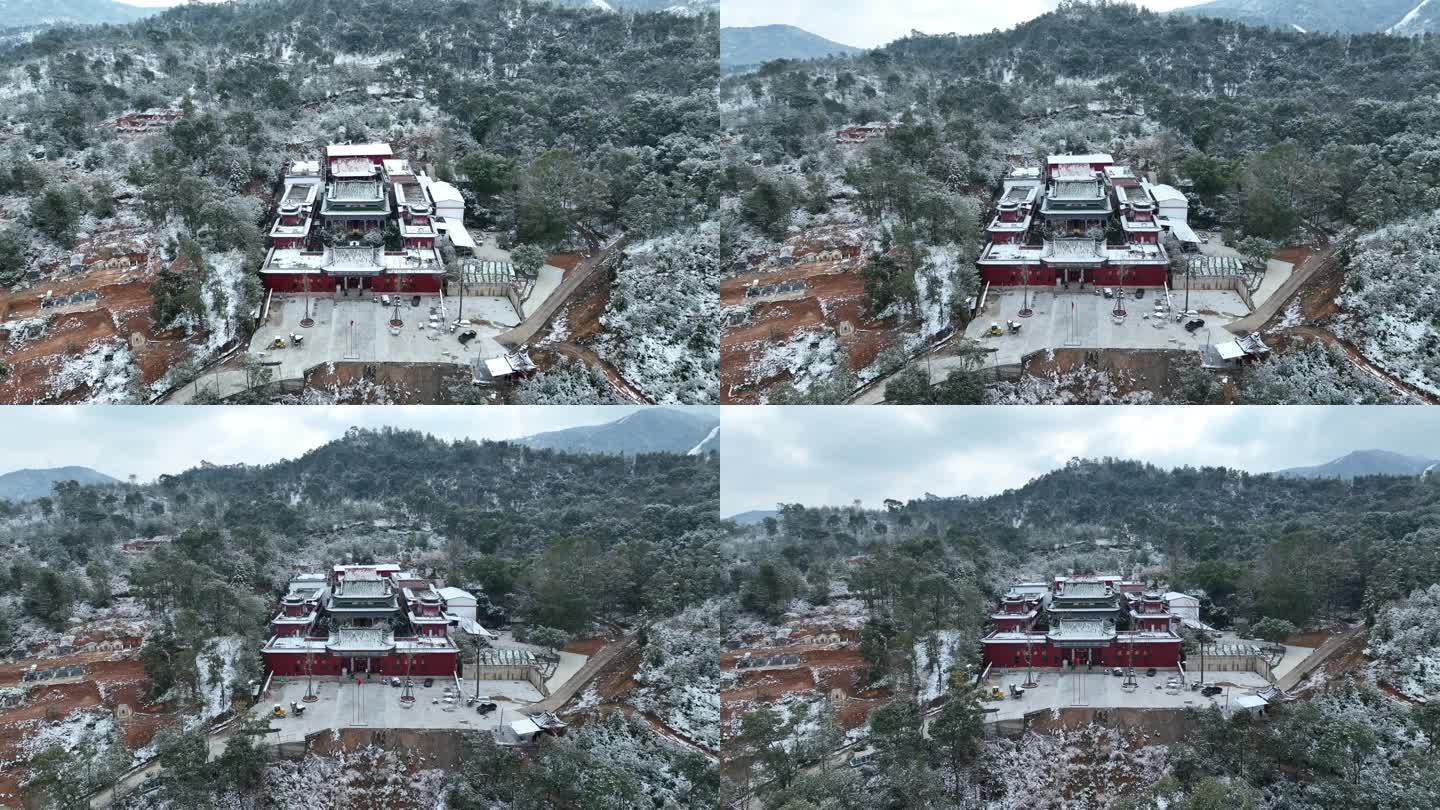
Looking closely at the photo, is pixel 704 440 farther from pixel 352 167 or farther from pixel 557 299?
pixel 352 167

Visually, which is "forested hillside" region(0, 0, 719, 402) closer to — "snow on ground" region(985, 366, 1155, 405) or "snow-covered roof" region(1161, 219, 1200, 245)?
"snow on ground" region(985, 366, 1155, 405)

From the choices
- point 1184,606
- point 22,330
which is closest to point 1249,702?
point 1184,606

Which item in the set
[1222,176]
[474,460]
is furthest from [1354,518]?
[474,460]

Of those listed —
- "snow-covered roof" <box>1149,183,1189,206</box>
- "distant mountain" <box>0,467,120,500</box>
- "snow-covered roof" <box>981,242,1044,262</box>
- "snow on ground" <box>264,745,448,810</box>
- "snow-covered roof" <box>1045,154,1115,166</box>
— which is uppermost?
"snow-covered roof" <box>1045,154,1115,166</box>

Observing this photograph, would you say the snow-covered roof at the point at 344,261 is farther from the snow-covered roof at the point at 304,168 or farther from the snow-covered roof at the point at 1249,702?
the snow-covered roof at the point at 1249,702

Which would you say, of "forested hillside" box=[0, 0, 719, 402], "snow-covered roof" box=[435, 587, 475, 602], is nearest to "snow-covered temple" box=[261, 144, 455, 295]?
"forested hillside" box=[0, 0, 719, 402]

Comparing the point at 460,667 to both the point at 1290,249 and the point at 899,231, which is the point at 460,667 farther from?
the point at 1290,249
